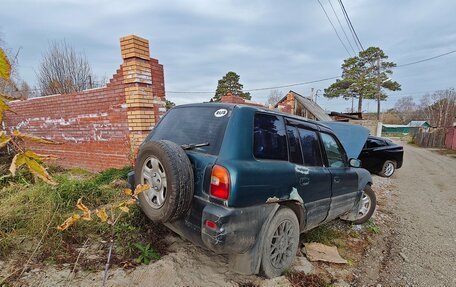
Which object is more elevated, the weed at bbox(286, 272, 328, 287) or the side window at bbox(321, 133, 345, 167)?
the side window at bbox(321, 133, 345, 167)

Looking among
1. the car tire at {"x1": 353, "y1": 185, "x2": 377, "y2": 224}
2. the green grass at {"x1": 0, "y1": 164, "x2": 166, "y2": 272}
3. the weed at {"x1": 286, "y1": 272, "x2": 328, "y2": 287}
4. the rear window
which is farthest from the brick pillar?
the car tire at {"x1": 353, "y1": 185, "x2": 377, "y2": 224}

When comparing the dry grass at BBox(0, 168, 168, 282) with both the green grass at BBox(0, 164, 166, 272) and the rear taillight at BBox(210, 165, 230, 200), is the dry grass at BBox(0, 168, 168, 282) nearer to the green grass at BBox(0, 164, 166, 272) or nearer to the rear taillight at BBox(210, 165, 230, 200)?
the green grass at BBox(0, 164, 166, 272)

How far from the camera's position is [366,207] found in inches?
186

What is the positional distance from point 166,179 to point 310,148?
1.83 metres

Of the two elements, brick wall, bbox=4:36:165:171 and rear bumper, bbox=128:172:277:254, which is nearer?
rear bumper, bbox=128:172:277:254

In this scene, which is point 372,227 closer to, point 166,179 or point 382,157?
point 166,179

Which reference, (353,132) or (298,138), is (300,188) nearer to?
(298,138)

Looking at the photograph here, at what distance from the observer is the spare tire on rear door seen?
91.4 inches

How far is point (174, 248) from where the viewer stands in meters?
3.16

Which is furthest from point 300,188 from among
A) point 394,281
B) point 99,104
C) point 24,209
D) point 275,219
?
point 99,104

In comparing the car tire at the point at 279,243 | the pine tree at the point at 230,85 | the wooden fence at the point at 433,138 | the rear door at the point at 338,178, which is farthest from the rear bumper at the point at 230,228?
the pine tree at the point at 230,85

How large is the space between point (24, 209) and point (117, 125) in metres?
2.91

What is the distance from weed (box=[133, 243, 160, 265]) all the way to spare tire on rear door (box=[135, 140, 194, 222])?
0.57 m

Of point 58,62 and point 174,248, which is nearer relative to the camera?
point 174,248
